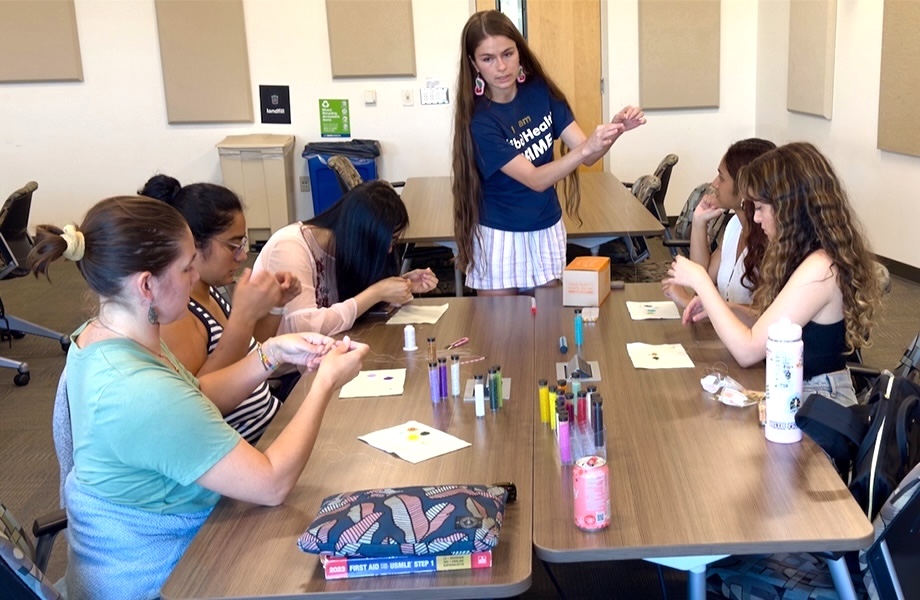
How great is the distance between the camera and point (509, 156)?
9.73 ft

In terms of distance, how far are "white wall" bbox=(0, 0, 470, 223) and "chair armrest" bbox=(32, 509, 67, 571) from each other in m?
6.01

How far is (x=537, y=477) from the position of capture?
5.66 ft

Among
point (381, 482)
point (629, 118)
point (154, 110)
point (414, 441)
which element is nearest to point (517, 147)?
point (629, 118)

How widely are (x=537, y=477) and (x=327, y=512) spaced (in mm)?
437

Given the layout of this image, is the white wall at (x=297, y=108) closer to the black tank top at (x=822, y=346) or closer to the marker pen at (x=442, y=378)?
the black tank top at (x=822, y=346)

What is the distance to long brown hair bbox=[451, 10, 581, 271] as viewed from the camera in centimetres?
295

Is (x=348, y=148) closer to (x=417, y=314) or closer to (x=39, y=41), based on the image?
(x=39, y=41)

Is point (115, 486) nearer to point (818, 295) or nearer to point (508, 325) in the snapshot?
point (508, 325)

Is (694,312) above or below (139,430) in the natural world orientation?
below

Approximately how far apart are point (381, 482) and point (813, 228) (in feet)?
4.02

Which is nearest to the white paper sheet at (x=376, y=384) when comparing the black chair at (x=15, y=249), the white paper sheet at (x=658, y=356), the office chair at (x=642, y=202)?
the white paper sheet at (x=658, y=356)

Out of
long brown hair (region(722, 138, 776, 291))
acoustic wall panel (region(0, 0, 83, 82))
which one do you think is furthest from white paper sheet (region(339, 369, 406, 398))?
acoustic wall panel (region(0, 0, 83, 82))

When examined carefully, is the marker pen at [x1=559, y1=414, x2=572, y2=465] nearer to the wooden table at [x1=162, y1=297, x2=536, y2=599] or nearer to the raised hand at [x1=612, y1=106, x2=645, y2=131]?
the wooden table at [x1=162, y1=297, x2=536, y2=599]

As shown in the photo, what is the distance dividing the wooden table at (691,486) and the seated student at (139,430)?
51 centimetres
